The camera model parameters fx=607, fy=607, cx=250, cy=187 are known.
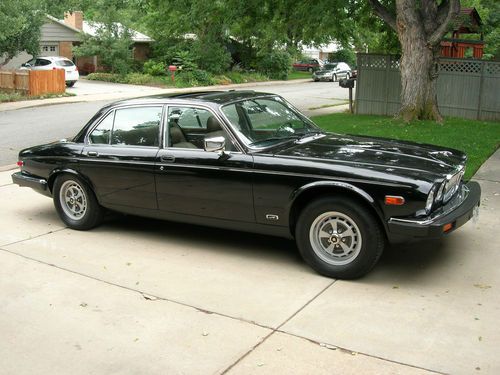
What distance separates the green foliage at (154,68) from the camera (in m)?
38.2

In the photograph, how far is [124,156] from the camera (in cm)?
632

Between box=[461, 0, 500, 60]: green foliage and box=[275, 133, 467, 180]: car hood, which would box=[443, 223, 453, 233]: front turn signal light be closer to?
box=[275, 133, 467, 180]: car hood

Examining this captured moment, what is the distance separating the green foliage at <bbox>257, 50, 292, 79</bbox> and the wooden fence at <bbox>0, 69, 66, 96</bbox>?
20308 millimetres

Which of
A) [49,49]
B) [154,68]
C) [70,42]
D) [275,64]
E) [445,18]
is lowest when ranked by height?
[154,68]

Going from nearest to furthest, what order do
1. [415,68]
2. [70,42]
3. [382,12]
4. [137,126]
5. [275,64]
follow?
[137,126] < [415,68] < [382,12] < [70,42] < [275,64]

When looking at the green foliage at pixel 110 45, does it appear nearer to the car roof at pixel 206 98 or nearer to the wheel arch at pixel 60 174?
the wheel arch at pixel 60 174

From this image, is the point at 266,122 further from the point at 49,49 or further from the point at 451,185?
the point at 49,49

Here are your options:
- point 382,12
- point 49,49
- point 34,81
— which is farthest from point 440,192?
point 49,49

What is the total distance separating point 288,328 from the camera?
4.32 metres

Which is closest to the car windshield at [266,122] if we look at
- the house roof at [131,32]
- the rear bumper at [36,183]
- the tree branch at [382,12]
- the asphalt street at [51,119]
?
the rear bumper at [36,183]

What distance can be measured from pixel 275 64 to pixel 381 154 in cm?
4045

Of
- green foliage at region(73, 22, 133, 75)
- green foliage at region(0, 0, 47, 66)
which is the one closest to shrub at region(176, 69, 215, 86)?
green foliage at region(73, 22, 133, 75)

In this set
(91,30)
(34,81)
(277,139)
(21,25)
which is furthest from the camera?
(91,30)

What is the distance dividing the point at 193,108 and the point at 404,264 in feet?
8.32
